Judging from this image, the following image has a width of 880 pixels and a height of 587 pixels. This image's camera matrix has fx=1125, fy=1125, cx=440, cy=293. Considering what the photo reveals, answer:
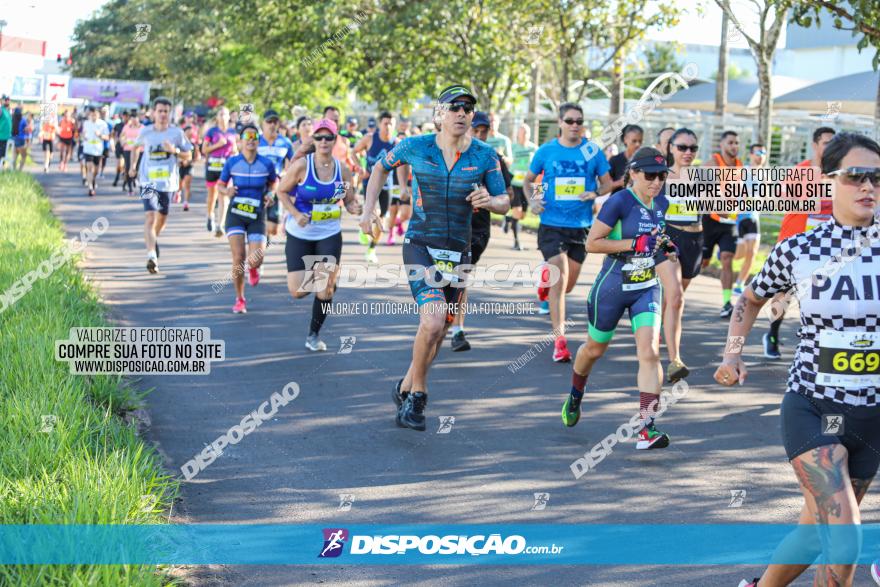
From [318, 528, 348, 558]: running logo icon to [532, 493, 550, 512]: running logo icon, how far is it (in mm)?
1098

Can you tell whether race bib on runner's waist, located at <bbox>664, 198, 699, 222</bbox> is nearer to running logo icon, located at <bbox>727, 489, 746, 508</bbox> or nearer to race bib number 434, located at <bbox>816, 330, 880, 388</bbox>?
running logo icon, located at <bbox>727, 489, 746, 508</bbox>

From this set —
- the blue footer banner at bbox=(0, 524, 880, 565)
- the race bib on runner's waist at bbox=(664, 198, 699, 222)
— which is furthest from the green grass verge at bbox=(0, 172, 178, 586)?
the race bib on runner's waist at bbox=(664, 198, 699, 222)

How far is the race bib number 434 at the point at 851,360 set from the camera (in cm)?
419

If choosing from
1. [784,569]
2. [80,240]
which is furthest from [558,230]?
[80,240]

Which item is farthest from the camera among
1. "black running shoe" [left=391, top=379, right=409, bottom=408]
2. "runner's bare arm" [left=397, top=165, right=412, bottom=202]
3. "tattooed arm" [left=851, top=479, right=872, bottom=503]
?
"runner's bare arm" [left=397, top=165, right=412, bottom=202]

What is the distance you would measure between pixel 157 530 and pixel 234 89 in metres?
43.5

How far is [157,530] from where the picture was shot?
16.7ft

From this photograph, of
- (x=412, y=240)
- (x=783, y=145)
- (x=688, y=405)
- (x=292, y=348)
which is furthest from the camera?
(x=783, y=145)

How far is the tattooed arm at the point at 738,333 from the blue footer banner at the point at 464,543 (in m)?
1.13

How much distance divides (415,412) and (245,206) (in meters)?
4.86

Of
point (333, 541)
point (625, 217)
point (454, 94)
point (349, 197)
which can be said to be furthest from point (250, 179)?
point (333, 541)

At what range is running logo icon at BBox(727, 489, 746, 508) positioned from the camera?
6.32m

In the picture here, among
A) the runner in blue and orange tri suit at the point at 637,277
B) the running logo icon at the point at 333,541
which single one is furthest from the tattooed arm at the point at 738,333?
the runner in blue and orange tri suit at the point at 637,277

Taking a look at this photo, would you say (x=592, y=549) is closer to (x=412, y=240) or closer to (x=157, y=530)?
(x=157, y=530)
